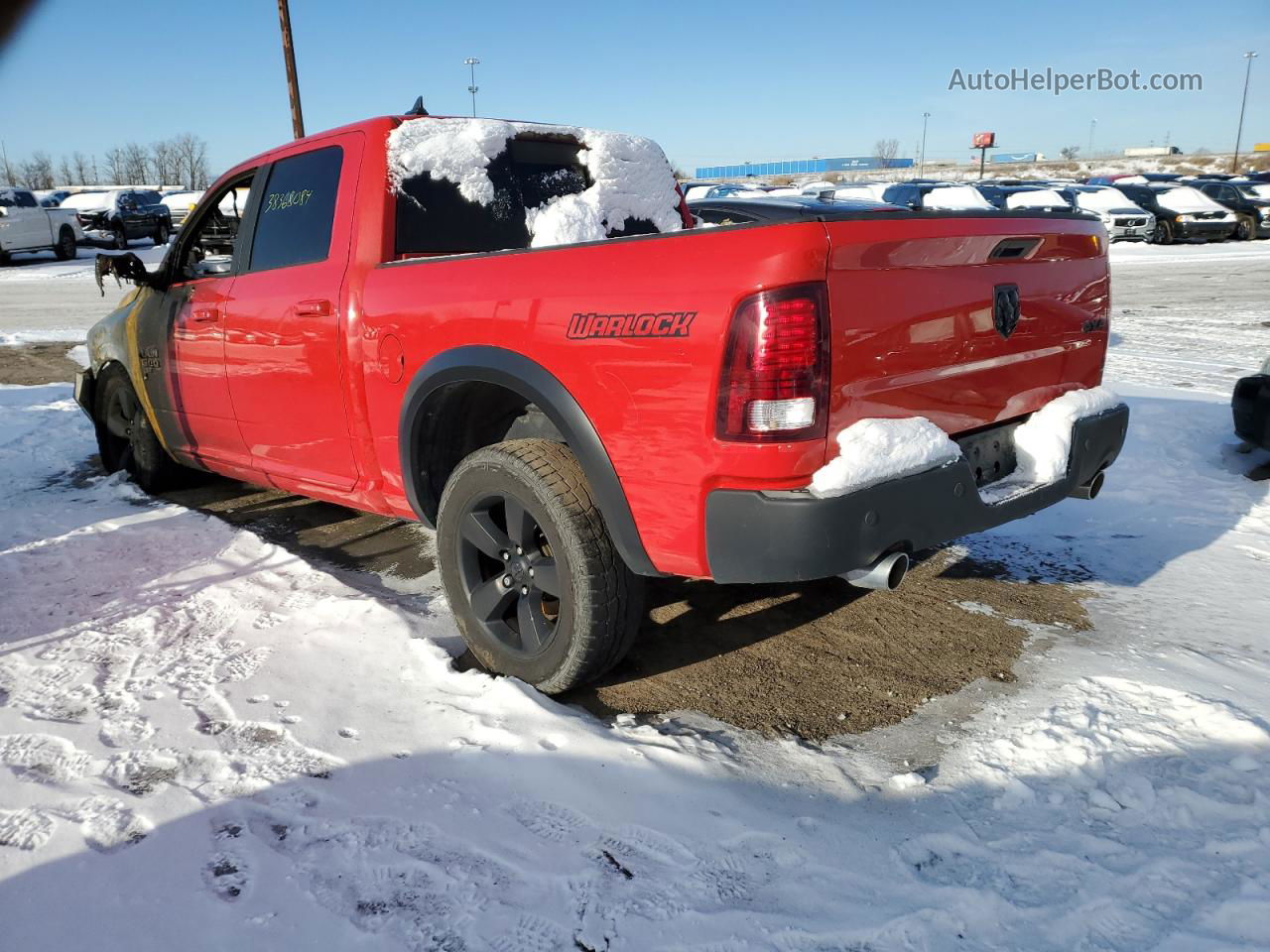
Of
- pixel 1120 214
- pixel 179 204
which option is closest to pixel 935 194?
pixel 1120 214

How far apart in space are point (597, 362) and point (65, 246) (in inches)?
1037

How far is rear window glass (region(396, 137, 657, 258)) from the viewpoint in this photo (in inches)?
144

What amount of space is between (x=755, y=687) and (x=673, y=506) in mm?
951

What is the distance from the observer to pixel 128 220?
26734 millimetres

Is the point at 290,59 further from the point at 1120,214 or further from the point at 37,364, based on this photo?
the point at 1120,214

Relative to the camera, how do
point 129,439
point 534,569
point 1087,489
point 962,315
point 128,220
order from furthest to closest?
point 128,220 → point 129,439 → point 1087,489 → point 534,569 → point 962,315

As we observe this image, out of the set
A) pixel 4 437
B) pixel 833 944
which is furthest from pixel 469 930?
pixel 4 437

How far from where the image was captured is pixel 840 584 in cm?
413

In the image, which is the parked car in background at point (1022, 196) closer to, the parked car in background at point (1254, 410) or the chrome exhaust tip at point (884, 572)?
the parked car in background at point (1254, 410)

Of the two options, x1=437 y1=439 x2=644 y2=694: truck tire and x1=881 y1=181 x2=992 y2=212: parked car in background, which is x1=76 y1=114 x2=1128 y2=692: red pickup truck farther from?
x1=881 y1=181 x2=992 y2=212: parked car in background

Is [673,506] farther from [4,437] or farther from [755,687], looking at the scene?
[4,437]

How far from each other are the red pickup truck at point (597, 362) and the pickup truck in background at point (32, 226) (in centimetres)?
2224

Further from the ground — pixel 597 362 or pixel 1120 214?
pixel 597 362

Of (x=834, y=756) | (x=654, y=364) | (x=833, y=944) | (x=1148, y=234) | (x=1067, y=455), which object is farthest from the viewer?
(x=1148, y=234)
